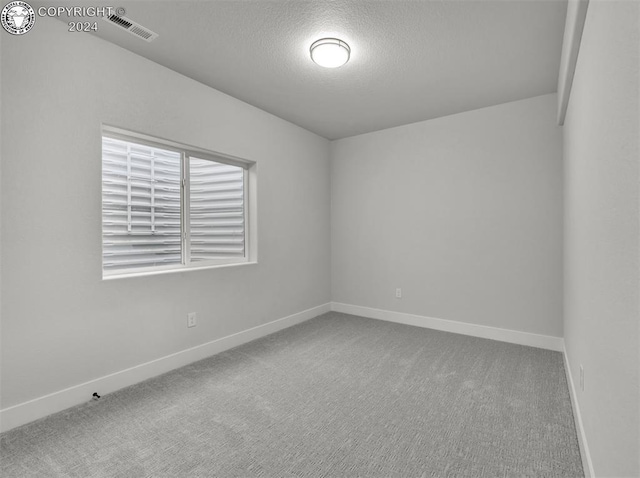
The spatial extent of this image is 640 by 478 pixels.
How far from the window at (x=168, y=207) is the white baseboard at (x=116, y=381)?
0.74m

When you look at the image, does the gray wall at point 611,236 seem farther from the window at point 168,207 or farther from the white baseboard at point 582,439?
the window at point 168,207

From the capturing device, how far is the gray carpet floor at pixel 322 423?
1.60 meters

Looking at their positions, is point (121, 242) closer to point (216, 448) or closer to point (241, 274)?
point (241, 274)

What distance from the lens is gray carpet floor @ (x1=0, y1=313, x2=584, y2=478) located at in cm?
160

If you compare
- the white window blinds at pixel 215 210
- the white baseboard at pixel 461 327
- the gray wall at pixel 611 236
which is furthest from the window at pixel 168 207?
the gray wall at pixel 611 236

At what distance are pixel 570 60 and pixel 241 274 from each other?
306cm

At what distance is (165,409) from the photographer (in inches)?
82.8

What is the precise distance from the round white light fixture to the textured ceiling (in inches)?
2.0

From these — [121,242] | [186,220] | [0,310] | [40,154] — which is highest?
[40,154]

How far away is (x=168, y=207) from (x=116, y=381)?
1417mm

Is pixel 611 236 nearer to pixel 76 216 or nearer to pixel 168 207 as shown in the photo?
pixel 76 216

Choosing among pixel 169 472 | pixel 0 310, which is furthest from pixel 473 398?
pixel 0 310

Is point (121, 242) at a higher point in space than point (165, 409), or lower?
higher

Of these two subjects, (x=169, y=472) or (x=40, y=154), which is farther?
(x=40, y=154)
